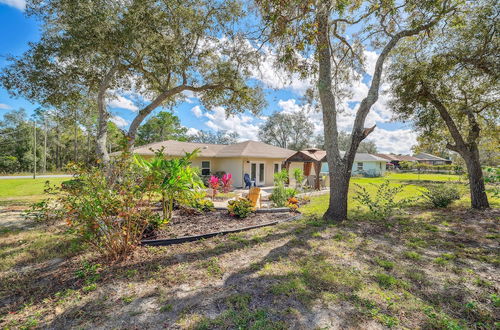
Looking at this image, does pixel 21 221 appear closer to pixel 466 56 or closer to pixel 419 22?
pixel 419 22

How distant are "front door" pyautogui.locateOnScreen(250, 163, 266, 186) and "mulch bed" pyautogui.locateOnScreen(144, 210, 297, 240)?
10.4 metres

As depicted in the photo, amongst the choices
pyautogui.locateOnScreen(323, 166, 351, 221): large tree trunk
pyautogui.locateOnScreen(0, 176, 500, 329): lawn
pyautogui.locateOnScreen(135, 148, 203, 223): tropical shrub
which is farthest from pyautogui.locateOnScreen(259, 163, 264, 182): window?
pyautogui.locateOnScreen(0, 176, 500, 329): lawn

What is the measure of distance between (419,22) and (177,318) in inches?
339

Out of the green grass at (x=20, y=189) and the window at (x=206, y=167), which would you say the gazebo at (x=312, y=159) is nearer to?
the window at (x=206, y=167)

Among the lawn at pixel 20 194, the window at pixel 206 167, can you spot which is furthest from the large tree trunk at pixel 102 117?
the window at pixel 206 167

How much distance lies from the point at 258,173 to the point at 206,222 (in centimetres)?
1231

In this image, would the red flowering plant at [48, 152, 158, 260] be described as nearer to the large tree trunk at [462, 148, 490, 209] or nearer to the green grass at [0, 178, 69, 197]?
the green grass at [0, 178, 69, 197]

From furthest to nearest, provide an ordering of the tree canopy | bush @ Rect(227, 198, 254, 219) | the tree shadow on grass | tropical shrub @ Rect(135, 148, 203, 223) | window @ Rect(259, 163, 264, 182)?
the tree canopy < window @ Rect(259, 163, 264, 182) < bush @ Rect(227, 198, 254, 219) < tropical shrub @ Rect(135, 148, 203, 223) < the tree shadow on grass

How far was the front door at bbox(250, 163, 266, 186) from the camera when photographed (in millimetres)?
17547

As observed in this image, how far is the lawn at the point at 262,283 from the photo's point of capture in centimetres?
229

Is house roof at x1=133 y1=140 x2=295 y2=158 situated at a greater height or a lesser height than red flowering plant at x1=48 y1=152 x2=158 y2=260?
greater

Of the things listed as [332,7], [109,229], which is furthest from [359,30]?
[109,229]

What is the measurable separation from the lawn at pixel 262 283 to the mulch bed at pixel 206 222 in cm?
53

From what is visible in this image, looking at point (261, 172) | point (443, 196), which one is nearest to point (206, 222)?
point (443, 196)
